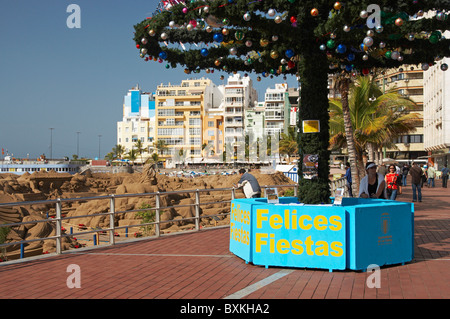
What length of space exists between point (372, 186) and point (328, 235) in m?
2.80

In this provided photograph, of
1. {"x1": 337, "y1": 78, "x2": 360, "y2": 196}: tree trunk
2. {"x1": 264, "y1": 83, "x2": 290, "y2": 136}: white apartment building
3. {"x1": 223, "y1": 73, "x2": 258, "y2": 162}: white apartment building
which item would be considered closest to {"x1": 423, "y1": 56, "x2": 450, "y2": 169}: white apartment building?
{"x1": 337, "y1": 78, "x2": 360, "y2": 196}: tree trunk

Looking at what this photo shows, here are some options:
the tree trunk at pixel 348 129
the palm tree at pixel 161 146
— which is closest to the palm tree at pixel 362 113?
the tree trunk at pixel 348 129


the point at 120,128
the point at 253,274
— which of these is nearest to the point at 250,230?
the point at 253,274

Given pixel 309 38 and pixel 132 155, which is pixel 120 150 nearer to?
pixel 132 155

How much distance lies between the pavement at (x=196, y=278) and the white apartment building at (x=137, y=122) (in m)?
119

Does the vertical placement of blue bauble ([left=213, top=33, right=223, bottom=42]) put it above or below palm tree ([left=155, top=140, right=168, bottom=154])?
above

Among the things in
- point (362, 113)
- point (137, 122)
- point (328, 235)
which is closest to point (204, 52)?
point (328, 235)

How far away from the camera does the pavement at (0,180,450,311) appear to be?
601cm

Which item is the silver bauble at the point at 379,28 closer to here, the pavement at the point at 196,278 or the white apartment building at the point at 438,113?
the pavement at the point at 196,278

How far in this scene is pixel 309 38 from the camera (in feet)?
27.3

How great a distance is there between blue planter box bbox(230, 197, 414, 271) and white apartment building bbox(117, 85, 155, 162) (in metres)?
120

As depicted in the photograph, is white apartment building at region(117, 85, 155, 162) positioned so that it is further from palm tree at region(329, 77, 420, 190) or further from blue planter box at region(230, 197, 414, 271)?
blue planter box at region(230, 197, 414, 271)

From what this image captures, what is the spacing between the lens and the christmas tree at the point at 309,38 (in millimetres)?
7266
